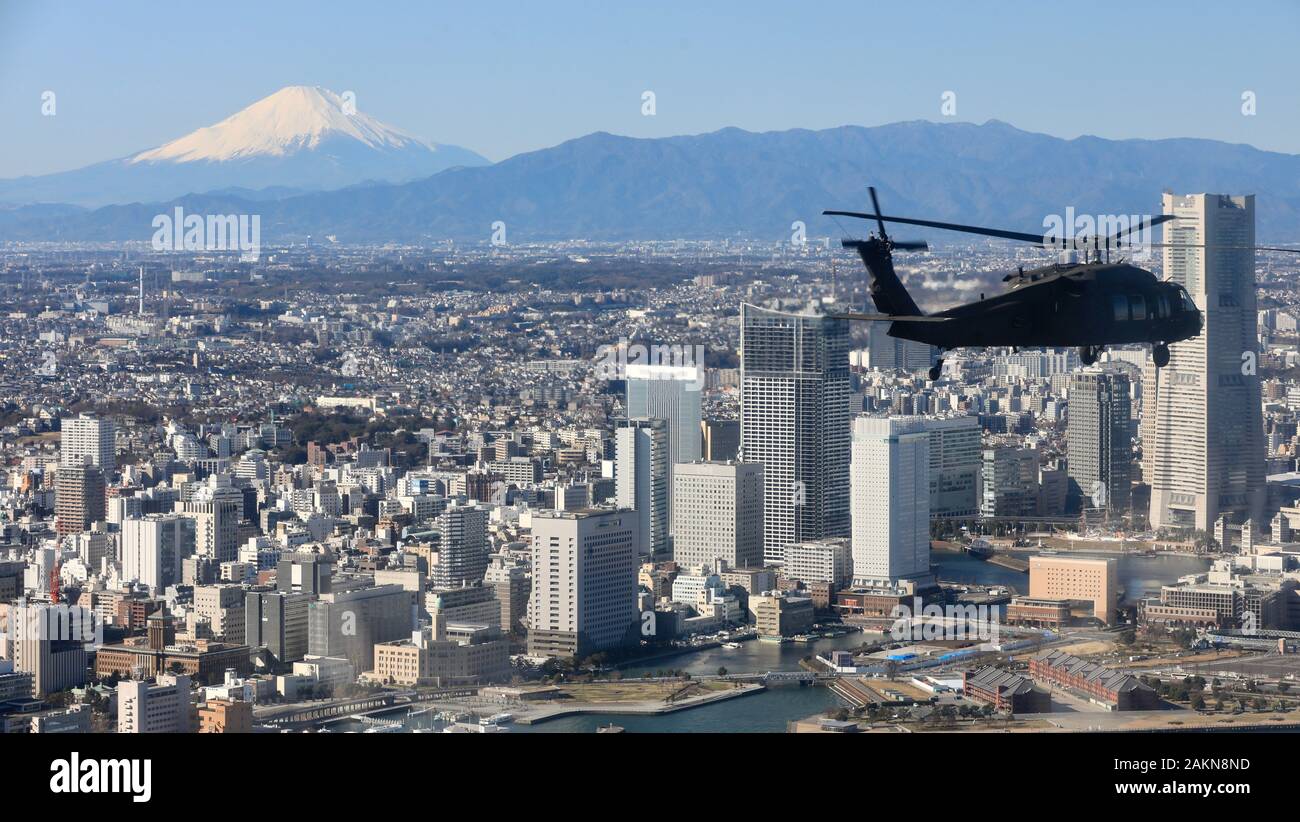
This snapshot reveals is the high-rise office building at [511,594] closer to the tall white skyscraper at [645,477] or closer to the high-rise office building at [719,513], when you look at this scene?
the high-rise office building at [719,513]

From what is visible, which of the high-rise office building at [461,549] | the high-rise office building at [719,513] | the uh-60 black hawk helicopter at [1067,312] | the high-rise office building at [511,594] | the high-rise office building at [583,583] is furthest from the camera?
the high-rise office building at [719,513]

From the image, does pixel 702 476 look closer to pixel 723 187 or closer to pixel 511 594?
pixel 511 594

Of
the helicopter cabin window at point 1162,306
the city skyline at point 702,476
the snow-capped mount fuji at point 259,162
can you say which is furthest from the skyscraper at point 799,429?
the snow-capped mount fuji at point 259,162

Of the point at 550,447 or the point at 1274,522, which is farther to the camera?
the point at 550,447

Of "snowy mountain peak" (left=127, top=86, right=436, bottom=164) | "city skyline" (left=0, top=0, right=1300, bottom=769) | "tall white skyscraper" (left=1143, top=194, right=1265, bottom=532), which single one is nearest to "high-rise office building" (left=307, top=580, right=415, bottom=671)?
"city skyline" (left=0, top=0, right=1300, bottom=769)

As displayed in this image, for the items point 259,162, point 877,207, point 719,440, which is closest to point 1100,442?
point 719,440

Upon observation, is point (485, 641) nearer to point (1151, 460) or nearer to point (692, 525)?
point (692, 525)
